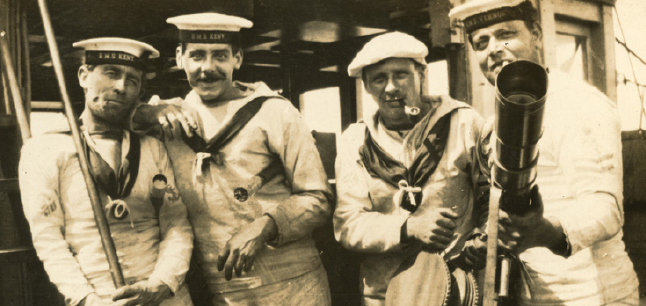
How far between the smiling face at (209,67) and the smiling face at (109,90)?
283 millimetres

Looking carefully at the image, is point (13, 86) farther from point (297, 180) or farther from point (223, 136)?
point (297, 180)

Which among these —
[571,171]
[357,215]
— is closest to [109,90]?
[357,215]

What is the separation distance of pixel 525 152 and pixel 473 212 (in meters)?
1.32

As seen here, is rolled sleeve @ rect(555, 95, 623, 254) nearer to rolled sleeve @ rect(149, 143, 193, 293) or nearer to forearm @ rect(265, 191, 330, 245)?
forearm @ rect(265, 191, 330, 245)

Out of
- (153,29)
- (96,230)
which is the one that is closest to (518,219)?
(96,230)

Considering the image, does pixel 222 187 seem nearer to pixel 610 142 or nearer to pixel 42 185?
pixel 42 185

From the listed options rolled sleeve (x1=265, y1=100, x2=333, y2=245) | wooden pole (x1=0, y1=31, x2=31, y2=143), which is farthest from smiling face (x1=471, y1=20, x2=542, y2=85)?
wooden pole (x1=0, y1=31, x2=31, y2=143)

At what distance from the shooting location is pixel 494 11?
2.61m

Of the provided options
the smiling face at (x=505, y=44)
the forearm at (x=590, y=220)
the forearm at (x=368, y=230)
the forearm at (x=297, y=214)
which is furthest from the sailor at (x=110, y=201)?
the forearm at (x=590, y=220)

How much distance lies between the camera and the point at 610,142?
2252 millimetres

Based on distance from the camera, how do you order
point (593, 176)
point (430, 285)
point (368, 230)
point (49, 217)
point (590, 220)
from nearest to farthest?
point (590, 220)
point (593, 176)
point (430, 285)
point (49, 217)
point (368, 230)

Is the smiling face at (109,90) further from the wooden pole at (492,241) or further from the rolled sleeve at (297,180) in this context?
the wooden pole at (492,241)

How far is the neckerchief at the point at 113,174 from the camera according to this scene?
269 centimetres

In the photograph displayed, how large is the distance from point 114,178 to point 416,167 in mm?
1343
